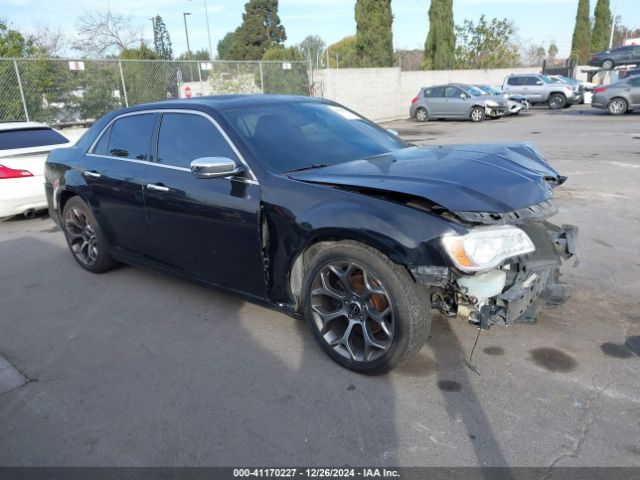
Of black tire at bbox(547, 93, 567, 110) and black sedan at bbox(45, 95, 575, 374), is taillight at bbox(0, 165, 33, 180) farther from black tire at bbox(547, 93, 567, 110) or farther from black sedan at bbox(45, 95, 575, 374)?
black tire at bbox(547, 93, 567, 110)

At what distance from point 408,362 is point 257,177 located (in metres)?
1.59

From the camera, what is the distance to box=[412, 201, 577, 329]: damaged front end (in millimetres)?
2936

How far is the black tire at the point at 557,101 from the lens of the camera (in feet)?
86.1

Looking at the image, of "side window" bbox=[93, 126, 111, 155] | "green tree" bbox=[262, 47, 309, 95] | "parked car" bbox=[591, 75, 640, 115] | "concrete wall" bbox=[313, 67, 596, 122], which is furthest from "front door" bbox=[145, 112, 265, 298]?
"parked car" bbox=[591, 75, 640, 115]

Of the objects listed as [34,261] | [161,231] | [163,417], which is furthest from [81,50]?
[163,417]

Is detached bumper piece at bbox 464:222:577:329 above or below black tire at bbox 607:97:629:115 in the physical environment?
above

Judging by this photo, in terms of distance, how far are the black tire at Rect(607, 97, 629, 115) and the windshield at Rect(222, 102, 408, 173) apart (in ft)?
68.2

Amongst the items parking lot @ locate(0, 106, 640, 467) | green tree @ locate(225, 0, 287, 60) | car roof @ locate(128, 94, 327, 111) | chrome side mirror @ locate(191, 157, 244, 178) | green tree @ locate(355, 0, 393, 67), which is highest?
green tree @ locate(225, 0, 287, 60)

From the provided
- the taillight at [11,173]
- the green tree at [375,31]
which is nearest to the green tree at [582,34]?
the green tree at [375,31]

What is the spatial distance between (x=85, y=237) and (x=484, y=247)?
424cm

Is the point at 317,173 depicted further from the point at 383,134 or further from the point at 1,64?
the point at 1,64

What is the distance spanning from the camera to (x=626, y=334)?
12.0ft

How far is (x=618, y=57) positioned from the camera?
31875mm

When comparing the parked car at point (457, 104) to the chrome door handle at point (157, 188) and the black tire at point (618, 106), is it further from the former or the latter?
the chrome door handle at point (157, 188)
